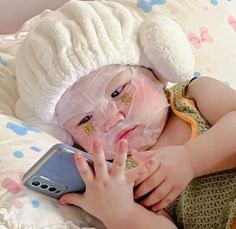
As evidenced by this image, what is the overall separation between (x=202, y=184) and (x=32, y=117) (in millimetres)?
316

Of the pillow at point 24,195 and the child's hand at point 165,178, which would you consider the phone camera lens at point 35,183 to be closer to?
the pillow at point 24,195

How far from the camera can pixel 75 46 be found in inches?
39.5

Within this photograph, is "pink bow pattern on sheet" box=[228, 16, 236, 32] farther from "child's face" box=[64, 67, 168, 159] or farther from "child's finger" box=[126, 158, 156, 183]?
"child's finger" box=[126, 158, 156, 183]

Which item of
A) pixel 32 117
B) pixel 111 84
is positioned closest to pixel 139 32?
pixel 111 84

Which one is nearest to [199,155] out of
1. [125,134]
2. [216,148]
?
[216,148]

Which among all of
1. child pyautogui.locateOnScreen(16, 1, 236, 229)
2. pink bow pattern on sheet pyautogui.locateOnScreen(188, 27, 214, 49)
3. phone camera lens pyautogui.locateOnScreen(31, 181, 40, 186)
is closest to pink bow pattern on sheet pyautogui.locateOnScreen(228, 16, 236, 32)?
pink bow pattern on sheet pyautogui.locateOnScreen(188, 27, 214, 49)

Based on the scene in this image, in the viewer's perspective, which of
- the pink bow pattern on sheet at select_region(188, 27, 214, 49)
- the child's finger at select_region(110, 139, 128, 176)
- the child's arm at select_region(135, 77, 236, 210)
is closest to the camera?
the child's finger at select_region(110, 139, 128, 176)

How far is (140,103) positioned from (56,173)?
0.25 m

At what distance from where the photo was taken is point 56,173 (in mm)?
856

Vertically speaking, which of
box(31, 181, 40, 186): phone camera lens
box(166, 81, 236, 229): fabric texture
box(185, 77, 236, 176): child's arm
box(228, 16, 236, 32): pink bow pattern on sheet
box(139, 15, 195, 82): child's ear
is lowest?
box(166, 81, 236, 229): fabric texture

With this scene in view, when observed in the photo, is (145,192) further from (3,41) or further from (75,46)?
(3,41)

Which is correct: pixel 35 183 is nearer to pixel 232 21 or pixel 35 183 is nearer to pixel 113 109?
pixel 113 109

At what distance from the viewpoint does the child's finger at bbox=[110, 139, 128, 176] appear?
2.66ft

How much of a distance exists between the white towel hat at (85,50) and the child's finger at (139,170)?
0.74 ft
